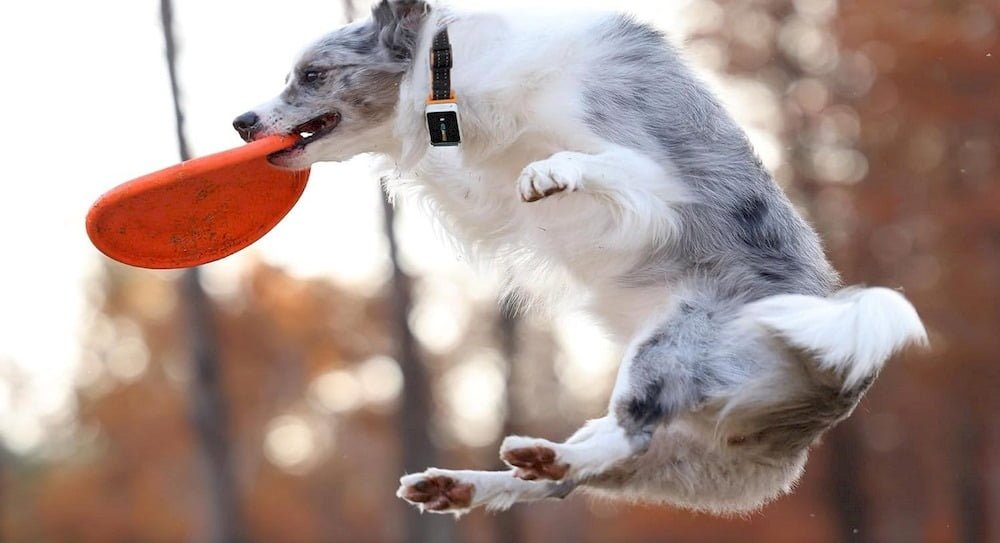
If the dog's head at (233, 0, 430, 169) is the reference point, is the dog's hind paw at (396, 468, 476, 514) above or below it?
below

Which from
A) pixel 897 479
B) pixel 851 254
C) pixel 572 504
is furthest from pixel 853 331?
pixel 572 504

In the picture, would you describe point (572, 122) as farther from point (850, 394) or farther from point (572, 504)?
point (572, 504)

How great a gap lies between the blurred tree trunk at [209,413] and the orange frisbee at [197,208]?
37.8 ft

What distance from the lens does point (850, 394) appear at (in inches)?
178

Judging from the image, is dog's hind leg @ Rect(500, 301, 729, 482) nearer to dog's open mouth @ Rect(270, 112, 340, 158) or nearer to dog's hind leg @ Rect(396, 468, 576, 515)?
dog's hind leg @ Rect(396, 468, 576, 515)

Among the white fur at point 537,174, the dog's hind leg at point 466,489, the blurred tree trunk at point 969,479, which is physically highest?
the white fur at point 537,174

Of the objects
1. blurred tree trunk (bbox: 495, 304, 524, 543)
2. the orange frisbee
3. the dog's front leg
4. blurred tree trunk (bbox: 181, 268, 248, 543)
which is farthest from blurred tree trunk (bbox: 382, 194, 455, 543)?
the dog's front leg

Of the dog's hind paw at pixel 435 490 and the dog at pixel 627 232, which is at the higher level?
the dog at pixel 627 232

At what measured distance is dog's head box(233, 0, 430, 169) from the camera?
5.02 metres

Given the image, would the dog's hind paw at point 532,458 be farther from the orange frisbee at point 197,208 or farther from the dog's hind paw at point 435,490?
the orange frisbee at point 197,208

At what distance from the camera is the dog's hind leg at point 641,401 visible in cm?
410

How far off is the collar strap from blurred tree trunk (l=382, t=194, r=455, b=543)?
11783mm

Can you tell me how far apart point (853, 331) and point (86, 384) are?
26.3 metres

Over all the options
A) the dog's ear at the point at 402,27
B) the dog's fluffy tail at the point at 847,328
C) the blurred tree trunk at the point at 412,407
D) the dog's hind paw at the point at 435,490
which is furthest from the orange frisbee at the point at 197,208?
the blurred tree trunk at the point at 412,407
